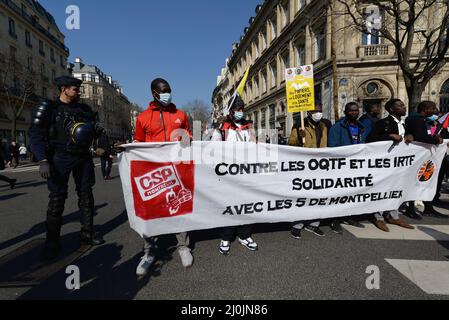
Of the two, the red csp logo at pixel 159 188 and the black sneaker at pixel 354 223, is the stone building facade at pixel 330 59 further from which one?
the red csp logo at pixel 159 188

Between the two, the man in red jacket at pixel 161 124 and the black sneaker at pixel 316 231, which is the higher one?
the man in red jacket at pixel 161 124

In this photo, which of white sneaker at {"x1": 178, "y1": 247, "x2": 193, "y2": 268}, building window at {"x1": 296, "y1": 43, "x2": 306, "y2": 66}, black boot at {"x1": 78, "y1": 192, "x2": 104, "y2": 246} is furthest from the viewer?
building window at {"x1": 296, "y1": 43, "x2": 306, "y2": 66}

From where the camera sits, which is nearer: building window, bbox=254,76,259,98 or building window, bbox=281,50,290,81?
building window, bbox=281,50,290,81

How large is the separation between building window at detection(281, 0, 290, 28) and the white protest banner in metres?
24.6

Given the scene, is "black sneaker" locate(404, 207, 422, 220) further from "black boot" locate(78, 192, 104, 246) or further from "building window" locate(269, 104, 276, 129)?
"building window" locate(269, 104, 276, 129)

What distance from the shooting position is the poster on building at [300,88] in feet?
15.2

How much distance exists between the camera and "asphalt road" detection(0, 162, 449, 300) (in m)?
2.14

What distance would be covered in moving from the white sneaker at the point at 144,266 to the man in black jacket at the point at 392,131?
10.6 feet

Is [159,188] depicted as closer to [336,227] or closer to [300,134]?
[300,134]

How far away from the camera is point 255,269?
254 centimetres

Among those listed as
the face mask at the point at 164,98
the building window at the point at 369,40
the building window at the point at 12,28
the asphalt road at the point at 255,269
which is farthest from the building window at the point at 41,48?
the face mask at the point at 164,98

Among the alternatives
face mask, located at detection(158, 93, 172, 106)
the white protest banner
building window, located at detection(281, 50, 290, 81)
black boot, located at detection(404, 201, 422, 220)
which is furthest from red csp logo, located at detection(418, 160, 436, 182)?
building window, located at detection(281, 50, 290, 81)
